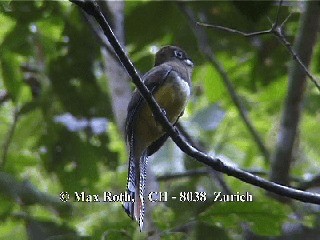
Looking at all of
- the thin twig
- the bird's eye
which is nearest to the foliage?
the thin twig

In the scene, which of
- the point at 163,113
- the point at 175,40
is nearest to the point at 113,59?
the point at 175,40

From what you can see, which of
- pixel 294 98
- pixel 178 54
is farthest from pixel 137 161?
pixel 294 98

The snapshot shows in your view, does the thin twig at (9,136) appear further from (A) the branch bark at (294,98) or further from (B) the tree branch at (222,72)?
(A) the branch bark at (294,98)

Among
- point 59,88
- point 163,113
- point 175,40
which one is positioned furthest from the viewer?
point 59,88

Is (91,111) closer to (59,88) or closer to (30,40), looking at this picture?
(59,88)

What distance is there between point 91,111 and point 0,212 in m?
0.45

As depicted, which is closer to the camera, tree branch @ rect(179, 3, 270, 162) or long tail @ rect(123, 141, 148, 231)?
long tail @ rect(123, 141, 148, 231)

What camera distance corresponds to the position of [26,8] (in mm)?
1723

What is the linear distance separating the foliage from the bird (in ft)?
0.84

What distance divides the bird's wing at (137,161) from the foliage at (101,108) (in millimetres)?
Result: 271

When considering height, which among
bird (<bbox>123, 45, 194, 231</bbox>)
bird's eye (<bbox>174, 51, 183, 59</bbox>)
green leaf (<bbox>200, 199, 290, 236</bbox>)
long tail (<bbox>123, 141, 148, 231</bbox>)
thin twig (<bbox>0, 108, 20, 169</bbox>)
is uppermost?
→ bird's eye (<bbox>174, 51, 183, 59</bbox>)

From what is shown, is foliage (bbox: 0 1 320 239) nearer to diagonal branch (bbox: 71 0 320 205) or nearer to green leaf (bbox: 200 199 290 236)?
green leaf (bbox: 200 199 290 236)

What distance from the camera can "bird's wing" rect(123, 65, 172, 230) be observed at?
1047mm

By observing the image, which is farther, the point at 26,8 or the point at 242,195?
the point at 26,8
